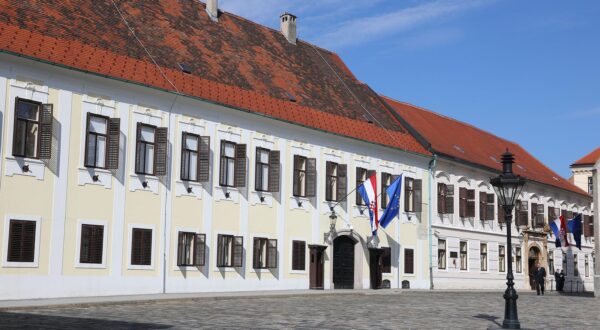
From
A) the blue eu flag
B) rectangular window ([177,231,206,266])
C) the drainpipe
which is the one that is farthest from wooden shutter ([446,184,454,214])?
rectangular window ([177,231,206,266])

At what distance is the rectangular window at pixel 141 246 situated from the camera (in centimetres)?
2869

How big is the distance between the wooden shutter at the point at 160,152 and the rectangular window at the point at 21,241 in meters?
5.32

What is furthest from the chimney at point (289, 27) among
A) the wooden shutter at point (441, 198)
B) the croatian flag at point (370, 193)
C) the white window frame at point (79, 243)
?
the white window frame at point (79, 243)

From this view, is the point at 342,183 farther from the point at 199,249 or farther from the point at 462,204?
the point at 462,204

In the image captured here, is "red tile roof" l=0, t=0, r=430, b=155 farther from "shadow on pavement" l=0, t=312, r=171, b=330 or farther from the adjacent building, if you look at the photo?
"shadow on pavement" l=0, t=312, r=171, b=330

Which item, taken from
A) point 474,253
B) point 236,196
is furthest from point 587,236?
point 236,196

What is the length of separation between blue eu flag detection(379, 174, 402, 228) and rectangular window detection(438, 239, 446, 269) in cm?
758

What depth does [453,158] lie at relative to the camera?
45.9 meters

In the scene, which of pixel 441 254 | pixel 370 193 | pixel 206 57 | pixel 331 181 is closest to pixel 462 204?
pixel 441 254

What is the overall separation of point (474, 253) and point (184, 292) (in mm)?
22913

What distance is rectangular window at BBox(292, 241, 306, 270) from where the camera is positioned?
35500mm

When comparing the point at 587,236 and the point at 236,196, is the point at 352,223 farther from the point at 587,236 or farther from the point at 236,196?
the point at 587,236

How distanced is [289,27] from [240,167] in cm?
1255

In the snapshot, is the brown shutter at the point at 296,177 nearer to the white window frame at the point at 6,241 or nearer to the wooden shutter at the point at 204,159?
the wooden shutter at the point at 204,159
